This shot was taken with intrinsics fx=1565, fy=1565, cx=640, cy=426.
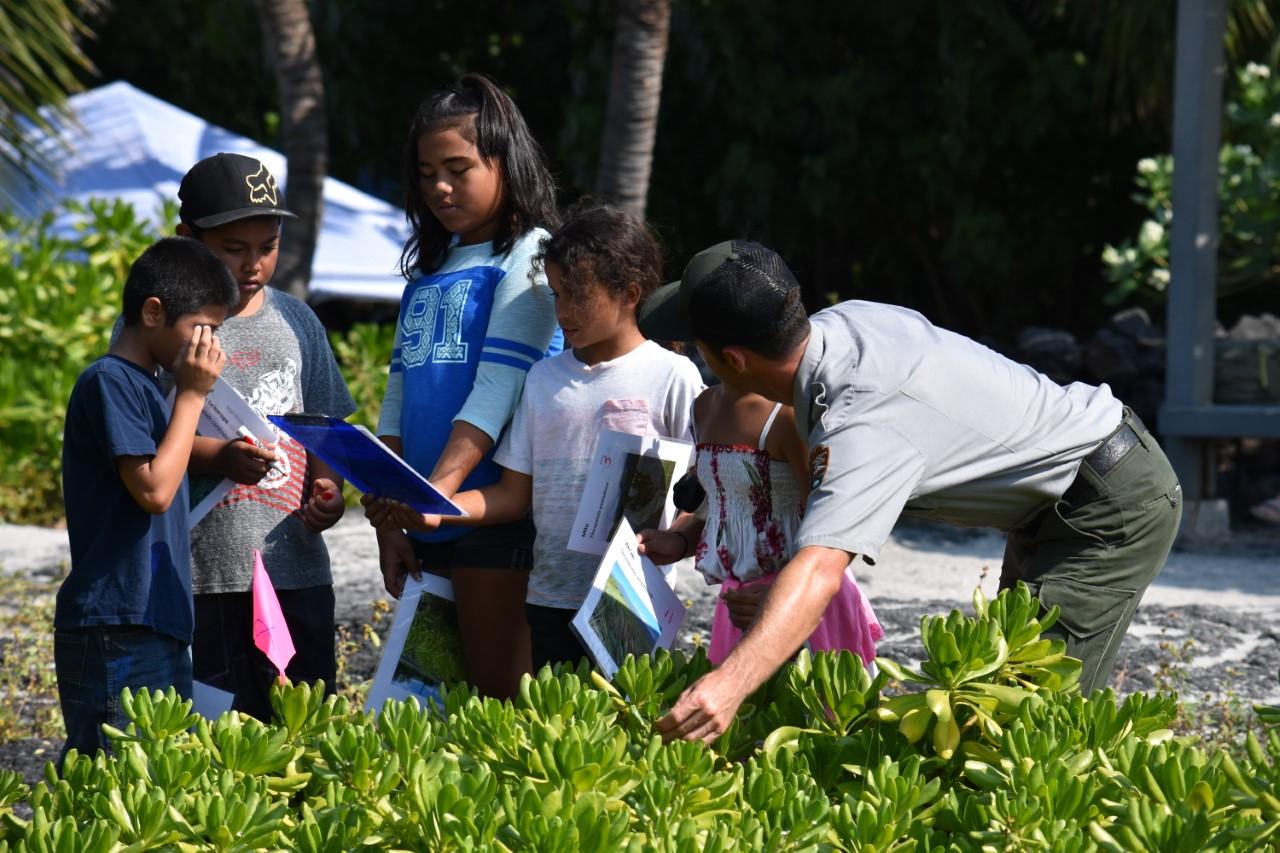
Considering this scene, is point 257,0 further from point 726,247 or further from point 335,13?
point 726,247

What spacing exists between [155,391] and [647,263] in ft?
3.58

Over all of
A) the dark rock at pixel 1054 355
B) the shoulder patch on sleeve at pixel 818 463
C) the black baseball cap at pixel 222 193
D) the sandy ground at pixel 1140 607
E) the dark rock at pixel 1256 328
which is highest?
the dark rock at pixel 1256 328

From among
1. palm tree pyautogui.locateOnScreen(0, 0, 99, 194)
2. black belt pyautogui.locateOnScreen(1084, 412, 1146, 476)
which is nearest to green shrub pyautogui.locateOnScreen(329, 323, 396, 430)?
palm tree pyautogui.locateOnScreen(0, 0, 99, 194)

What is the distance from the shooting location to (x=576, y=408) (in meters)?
3.47

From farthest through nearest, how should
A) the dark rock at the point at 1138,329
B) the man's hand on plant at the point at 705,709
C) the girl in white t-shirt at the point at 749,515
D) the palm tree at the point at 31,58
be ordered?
the dark rock at the point at 1138,329, the palm tree at the point at 31,58, the girl in white t-shirt at the point at 749,515, the man's hand on plant at the point at 705,709

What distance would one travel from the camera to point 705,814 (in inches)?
88.9

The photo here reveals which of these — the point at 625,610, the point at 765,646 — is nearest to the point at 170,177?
the point at 625,610

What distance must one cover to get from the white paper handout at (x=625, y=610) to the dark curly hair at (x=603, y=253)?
1.74ft

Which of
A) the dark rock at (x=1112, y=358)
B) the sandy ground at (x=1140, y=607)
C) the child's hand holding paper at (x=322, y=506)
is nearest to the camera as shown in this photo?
the child's hand holding paper at (x=322, y=506)

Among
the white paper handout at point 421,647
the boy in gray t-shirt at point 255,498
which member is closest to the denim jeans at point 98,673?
the boy in gray t-shirt at point 255,498

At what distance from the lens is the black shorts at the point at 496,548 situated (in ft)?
11.8

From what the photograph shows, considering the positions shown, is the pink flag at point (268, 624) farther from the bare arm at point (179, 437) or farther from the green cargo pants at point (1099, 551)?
the green cargo pants at point (1099, 551)

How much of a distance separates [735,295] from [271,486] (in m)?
1.45

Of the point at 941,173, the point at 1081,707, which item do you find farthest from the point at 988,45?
the point at 1081,707
